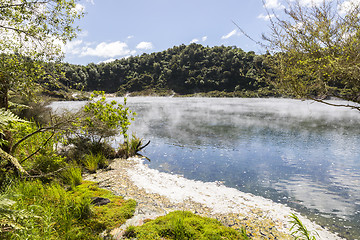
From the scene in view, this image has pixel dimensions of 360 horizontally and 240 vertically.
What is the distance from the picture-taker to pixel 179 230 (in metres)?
5.28

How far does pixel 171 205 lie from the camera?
324 inches

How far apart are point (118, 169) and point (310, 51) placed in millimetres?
11469

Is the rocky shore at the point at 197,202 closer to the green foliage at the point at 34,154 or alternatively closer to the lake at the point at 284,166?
the lake at the point at 284,166

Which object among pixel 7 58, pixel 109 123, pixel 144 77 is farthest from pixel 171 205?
pixel 144 77

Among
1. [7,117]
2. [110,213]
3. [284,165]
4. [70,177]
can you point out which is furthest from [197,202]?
[284,165]

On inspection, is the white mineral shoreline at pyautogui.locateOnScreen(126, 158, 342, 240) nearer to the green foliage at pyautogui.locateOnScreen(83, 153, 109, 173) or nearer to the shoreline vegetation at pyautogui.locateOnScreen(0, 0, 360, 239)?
the shoreline vegetation at pyautogui.locateOnScreen(0, 0, 360, 239)

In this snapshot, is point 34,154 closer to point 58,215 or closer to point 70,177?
point 70,177

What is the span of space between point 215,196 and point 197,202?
3.97 ft

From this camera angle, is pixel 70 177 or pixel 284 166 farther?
pixel 284 166

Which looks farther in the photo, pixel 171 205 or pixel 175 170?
pixel 175 170

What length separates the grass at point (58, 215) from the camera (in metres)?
4.17

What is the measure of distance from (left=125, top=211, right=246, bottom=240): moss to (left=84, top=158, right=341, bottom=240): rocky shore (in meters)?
0.49

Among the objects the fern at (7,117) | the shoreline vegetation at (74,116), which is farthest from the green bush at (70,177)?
the fern at (7,117)

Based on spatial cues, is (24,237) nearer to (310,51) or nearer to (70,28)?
(70,28)
